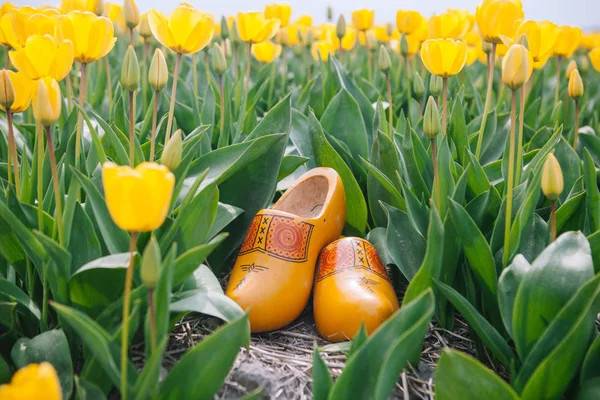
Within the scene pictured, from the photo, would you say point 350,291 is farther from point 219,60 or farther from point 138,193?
point 219,60

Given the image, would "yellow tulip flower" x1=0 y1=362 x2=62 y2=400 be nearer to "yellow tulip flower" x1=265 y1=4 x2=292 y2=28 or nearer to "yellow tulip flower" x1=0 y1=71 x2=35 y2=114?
"yellow tulip flower" x1=0 y1=71 x2=35 y2=114

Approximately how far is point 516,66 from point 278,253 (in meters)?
0.53

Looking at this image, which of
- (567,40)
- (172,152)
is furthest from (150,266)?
(567,40)

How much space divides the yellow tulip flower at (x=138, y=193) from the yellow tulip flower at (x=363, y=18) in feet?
6.48

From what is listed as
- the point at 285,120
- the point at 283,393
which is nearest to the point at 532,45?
the point at 285,120

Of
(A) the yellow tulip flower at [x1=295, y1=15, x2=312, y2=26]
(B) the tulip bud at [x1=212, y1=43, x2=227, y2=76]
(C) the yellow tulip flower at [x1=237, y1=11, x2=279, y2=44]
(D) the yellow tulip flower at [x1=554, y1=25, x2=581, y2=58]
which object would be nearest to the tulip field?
(B) the tulip bud at [x1=212, y1=43, x2=227, y2=76]

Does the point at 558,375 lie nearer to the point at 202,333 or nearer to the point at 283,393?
the point at 283,393

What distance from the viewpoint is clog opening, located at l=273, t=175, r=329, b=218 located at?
144cm

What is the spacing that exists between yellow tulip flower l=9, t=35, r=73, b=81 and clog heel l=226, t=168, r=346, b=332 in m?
0.45

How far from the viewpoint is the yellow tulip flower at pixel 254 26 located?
181 centimetres

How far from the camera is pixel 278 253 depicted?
1239 mm

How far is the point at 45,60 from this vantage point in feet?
3.51

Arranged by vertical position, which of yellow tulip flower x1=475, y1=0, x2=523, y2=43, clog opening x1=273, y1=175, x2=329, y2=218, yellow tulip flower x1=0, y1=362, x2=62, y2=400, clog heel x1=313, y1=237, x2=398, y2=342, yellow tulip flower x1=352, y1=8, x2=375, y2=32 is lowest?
clog heel x1=313, y1=237, x2=398, y2=342

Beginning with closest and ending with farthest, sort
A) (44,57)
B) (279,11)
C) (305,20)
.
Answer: (44,57) < (279,11) < (305,20)
